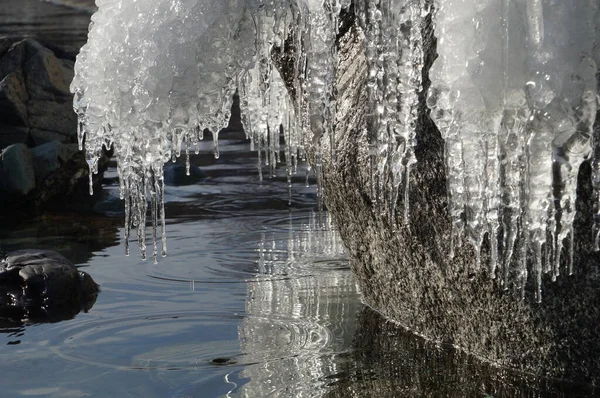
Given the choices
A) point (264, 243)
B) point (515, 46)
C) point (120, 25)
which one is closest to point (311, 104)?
point (120, 25)

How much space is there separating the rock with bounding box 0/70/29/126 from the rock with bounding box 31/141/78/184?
0.52m

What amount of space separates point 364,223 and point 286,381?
1.06m

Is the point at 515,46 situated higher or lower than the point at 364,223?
higher

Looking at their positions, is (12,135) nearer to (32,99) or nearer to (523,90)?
(32,99)

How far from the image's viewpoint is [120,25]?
14.3ft

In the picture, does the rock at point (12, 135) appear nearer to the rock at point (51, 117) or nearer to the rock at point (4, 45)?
the rock at point (51, 117)

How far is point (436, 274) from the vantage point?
462 centimetres

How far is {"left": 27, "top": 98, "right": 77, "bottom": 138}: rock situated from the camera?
10094 millimetres

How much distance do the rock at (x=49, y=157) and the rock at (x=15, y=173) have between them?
10 cm

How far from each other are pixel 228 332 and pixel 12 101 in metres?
5.69

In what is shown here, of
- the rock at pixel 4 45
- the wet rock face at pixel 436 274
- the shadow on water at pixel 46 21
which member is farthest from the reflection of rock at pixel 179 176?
the shadow on water at pixel 46 21

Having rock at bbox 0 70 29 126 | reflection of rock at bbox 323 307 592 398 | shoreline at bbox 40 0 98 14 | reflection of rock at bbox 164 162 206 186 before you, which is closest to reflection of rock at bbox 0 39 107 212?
rock at bbox 0 70 29 126

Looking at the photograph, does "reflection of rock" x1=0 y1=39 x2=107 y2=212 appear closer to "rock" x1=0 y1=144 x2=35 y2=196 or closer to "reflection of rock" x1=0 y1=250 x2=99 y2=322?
"rock" x1=0 y1=144 x2=35 y2=196

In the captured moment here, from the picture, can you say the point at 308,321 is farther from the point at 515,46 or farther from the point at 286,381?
the point at 515,46
